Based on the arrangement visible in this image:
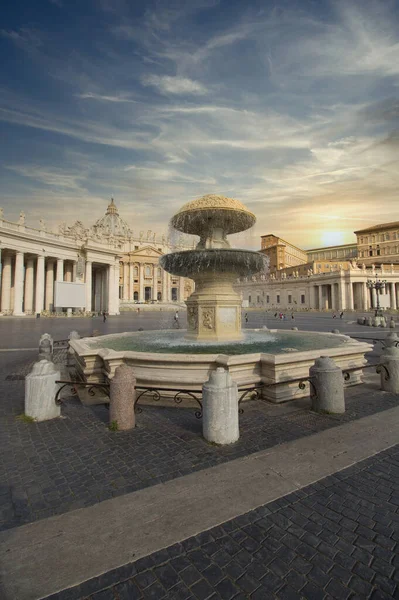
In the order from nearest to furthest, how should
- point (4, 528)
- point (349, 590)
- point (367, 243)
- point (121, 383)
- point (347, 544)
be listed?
point (349, 590) < point (347, 544) < point (4, 528) < point (121, 383) < point (367, 243)

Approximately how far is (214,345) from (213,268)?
2744 millimetres

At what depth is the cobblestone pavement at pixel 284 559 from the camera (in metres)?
2.09

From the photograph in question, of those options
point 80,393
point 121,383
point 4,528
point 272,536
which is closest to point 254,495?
point 272,536

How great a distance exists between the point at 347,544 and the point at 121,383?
11.8 ft

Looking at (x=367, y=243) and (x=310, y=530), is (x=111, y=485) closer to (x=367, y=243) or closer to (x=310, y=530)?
(x=310, y=530)

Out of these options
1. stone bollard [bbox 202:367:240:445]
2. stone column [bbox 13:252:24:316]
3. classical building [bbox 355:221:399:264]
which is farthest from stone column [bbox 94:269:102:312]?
classical building [bbox 355:221:399:264]

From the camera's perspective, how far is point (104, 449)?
14.4ft

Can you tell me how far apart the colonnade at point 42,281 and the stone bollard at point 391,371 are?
46.5 m

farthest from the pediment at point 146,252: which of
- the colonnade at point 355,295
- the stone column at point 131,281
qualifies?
the colonnade at point 355,295

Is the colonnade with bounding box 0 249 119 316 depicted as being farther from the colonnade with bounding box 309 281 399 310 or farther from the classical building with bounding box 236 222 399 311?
the colonnade with bounding box 309 281 399 310

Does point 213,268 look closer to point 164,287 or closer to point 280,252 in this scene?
point 164,287

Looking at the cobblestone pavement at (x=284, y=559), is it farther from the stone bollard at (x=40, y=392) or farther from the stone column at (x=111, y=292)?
the stone column at (x=111, y=292)

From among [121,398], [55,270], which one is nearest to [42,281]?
[55,270]

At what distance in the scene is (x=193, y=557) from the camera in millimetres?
2406
